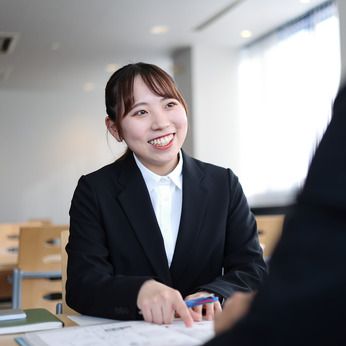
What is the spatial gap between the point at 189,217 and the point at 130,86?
0.38 meters

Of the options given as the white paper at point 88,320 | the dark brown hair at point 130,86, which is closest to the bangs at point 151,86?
the dark brown hair at point 130,86

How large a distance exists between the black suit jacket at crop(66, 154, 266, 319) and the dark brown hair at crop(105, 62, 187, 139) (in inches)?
6.4

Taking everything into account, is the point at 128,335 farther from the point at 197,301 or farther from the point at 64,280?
the point at 64,280

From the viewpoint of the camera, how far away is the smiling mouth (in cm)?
150

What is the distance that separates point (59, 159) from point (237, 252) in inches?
376

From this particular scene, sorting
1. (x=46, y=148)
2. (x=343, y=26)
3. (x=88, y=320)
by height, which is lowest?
(x=88, y=320)

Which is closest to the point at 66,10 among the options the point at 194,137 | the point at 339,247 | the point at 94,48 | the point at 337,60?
the point at 94,48

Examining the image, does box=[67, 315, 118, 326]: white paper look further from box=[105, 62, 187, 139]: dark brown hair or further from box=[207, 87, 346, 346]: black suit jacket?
A: box=[207, 87, 346, 346]: black suit jacket

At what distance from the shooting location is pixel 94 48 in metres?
7.79

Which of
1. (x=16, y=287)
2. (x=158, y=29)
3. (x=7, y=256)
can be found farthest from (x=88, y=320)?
(x=158, y=29)

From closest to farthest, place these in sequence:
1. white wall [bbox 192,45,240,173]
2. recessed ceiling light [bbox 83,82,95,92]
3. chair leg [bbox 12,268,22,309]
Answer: chair leg [bbox 12,268,22,309] < white wall [bbox 192,45,240,173] < recessed ceiling light [bbox 83,82,95,92]

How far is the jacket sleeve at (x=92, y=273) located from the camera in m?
1.20

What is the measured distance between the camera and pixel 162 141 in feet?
4.93

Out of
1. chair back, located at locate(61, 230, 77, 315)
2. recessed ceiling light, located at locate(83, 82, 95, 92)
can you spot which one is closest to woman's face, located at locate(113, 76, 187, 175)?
chair back, located at locate(61, 230, 77, 315)
